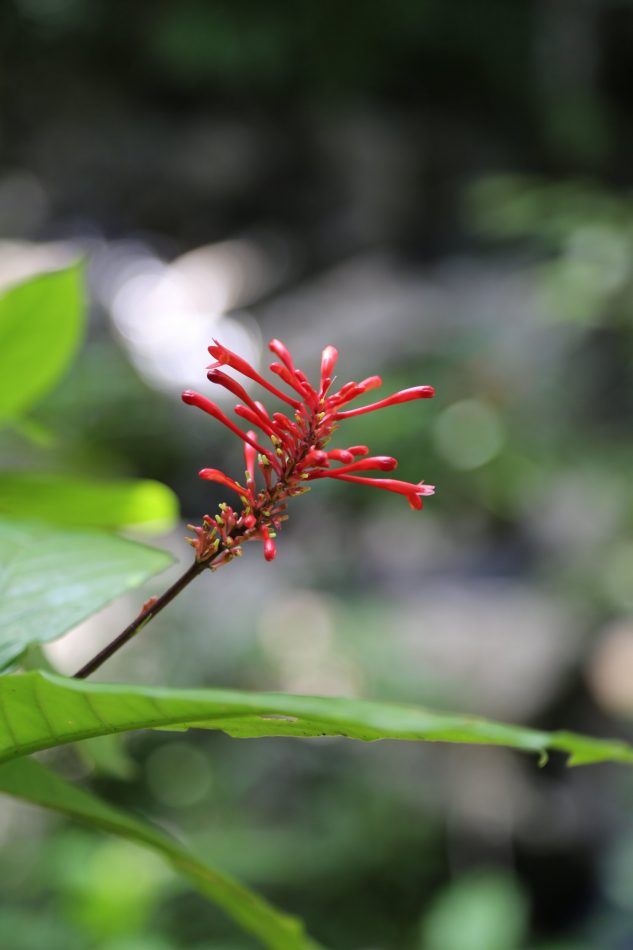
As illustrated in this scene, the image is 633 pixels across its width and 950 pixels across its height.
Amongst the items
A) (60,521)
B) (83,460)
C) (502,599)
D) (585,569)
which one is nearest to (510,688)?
(585,569)

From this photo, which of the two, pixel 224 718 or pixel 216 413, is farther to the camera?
pixel 216 413

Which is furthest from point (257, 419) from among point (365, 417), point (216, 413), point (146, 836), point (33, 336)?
point (365, 417)

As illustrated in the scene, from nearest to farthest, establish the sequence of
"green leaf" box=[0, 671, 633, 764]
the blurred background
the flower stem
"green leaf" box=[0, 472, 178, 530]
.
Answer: "green leaf" box=[0, 671, 633, 764], the flower stem, "green leaf" box=[0, 472, 178, 530], the blurred background

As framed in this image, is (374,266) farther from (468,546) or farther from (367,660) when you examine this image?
(367,660)

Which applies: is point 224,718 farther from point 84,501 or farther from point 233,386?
point 84,501

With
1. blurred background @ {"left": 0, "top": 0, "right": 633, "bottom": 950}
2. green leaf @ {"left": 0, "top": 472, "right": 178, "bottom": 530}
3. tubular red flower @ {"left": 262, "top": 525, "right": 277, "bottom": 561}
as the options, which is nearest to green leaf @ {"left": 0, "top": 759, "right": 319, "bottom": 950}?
tubular red flower @ {"left": 262, "top": 525, "right": 277, "bottom": 561}

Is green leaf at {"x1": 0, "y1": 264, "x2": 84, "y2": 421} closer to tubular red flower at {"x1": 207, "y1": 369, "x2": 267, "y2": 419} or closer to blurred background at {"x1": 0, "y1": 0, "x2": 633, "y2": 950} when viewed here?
blurred background at {"x1": 0, "y1": 0, "x2": 633, "y2": 950}
